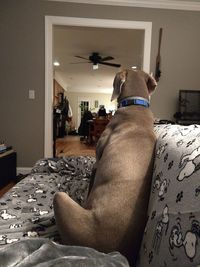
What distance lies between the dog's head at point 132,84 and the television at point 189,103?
6.40 feet

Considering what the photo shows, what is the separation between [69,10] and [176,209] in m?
3.35

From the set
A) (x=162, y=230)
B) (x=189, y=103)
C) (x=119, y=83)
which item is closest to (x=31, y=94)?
(x=119, y=83)

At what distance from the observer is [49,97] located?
336cm

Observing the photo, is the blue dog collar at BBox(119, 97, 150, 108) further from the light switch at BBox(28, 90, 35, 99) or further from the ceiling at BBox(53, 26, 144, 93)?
the ceiling at BBox(53, 26, 144, 93)

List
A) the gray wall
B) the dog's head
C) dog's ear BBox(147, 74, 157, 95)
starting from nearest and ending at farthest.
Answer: the dog's head
dog's ear BBox(147, 74, 157, 95)
the gray wall

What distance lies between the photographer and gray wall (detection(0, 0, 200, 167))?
3271 millimetres

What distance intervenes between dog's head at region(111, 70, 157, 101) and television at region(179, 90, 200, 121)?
195 cm

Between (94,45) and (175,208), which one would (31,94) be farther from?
(175,208)

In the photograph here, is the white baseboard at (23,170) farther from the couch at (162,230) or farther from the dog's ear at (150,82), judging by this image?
the couch at (162,230)

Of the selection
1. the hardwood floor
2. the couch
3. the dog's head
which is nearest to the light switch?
the hardwood floor

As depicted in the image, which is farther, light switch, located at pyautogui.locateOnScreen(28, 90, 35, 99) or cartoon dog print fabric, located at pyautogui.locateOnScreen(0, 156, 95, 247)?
light switch, located at pyautogui.locateOnScreen(28, 90, 35, 99)

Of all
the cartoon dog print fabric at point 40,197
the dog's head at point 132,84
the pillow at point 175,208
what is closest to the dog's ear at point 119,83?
the dog's head at point 132,84

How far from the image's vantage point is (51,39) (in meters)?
3.29

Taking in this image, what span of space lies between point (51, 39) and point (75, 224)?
3.05 meters
